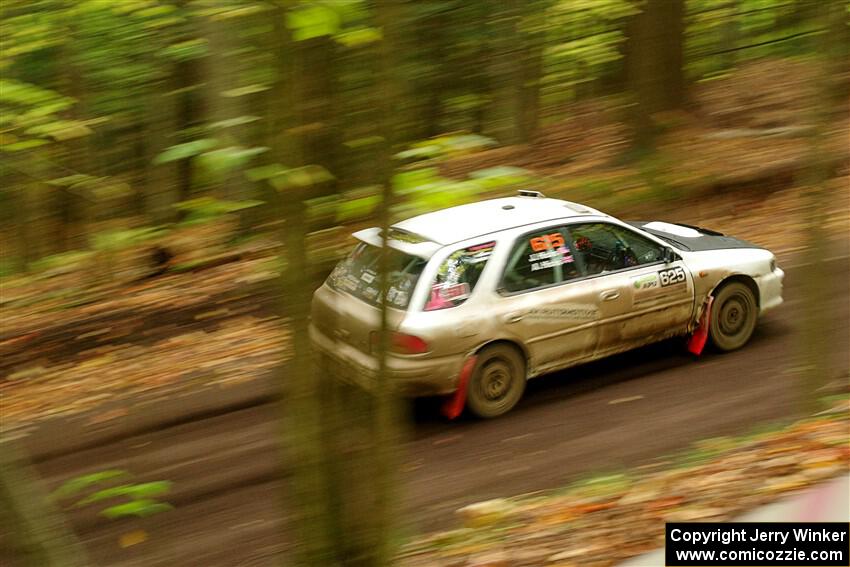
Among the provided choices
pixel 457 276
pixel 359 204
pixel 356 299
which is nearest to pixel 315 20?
pixel 359 204

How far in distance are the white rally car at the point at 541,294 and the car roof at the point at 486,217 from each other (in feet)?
0.04

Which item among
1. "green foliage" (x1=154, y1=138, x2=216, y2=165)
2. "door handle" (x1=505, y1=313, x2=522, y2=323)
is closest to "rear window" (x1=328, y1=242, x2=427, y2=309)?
"green foliage" (x1=154, y1=138, x2=216, y2=165)

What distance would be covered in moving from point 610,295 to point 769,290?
1.89 meters

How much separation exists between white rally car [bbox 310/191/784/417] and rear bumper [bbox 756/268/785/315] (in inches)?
0.5

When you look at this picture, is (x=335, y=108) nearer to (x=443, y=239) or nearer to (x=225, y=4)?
(x=225, y=4)

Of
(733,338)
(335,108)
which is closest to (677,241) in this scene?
(733,338)

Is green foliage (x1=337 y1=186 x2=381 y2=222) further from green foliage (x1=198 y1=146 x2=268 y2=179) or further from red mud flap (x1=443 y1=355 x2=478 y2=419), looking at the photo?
red mud flap (x1=443 y1=355 x2=478 y2=419)

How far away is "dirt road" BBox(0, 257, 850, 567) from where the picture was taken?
6691 millimetres

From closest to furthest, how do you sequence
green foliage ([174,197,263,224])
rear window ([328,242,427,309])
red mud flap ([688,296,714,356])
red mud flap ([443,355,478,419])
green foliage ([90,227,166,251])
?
1. green foliage ([174,197,263,224])
2. rear window ([328,242,427,309])
3. green foliage ([90,227,166,251])
4. red mud flap ([443,355,478,419])
5. red mud flap ([688,296,714,356])

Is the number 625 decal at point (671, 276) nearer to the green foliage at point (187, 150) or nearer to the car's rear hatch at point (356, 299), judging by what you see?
the car's rear hatch at point (356, 299)

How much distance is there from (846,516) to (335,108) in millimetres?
2708

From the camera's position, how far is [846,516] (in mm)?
3787

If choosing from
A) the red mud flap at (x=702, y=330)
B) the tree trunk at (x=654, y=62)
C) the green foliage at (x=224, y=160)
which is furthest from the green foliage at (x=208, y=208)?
the tree trunk at (x=654, y=62)

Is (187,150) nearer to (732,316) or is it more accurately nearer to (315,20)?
(315,20)
